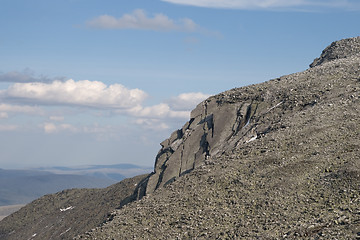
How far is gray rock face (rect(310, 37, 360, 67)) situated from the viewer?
73.7 meters

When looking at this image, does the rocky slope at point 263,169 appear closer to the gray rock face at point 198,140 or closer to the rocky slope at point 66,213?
the gray rock face at point 198,140

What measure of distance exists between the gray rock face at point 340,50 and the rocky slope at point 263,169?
34.5ft

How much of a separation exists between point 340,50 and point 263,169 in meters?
39.3

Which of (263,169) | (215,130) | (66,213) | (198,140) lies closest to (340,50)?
(215,130)

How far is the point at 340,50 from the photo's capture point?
7519 cm

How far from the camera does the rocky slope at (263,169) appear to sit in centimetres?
3553

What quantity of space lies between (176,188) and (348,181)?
15.7 metres

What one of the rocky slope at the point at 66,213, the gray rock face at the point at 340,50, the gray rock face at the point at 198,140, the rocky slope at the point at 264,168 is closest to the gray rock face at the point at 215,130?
the gray rock face at the point at 198,140

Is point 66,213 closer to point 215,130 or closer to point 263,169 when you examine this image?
point 215,130

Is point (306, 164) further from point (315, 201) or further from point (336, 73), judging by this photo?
point (336, 73)

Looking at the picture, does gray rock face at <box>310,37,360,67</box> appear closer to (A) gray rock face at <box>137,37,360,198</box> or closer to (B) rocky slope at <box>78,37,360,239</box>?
(B) rocky slope at <box>78,37,360,239</box>

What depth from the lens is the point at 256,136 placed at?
51.2 m

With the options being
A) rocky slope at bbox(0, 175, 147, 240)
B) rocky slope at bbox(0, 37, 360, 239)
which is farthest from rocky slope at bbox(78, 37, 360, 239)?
rocky slope at bbox(0, 175, 147, 240)

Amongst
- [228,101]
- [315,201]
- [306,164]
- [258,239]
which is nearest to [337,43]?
[228,101]
